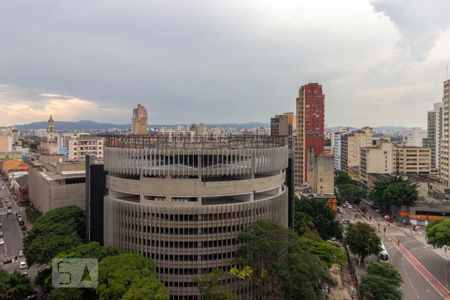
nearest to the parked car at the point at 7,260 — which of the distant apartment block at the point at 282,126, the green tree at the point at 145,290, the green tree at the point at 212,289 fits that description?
the green tree at the point at 145,290

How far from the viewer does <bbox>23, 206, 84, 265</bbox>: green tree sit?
54719 millimetres

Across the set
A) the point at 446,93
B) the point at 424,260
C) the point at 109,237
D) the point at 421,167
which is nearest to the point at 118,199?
the point at 109,237

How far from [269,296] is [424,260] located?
Answer: 1679 inches

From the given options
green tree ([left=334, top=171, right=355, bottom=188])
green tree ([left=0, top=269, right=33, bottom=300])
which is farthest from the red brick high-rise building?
green tree ([left=0, top=269, right=33, bottom=300])

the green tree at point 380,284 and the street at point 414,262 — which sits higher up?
the green tree at point 380,284

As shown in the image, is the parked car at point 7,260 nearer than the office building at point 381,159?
Yes

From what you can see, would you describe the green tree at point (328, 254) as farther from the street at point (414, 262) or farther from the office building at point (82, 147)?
the office building at point (82, 147)

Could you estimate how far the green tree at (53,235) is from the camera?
54.7 metres

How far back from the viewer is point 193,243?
156 feet

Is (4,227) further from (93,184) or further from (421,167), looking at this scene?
(421,167)

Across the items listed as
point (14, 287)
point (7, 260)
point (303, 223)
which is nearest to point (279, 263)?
point (14, 287)

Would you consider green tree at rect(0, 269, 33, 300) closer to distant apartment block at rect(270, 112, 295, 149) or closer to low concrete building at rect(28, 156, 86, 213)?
low concrete building at rect(28, 156, 86, 213)

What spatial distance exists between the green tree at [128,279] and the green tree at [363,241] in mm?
42257

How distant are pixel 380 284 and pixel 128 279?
107 feet
